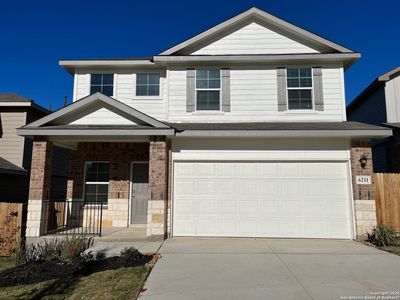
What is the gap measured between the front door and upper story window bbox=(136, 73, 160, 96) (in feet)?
Answer: 9.36

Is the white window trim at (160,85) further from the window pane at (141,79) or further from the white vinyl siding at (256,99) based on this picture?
the white vinyl siding at (256,99)

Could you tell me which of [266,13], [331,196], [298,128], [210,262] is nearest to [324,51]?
[266,13]

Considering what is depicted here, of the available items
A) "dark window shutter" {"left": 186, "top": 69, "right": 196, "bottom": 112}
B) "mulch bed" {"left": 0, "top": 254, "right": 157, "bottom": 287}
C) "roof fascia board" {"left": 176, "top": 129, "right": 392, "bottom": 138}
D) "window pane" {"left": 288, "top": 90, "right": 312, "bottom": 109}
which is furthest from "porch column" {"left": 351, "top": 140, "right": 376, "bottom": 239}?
"mulch bed" {"left": 0, "top": 254, "right": 157, "bottom": 287}

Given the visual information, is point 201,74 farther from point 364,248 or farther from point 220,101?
point 364,248

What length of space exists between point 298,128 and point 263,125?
119 cm

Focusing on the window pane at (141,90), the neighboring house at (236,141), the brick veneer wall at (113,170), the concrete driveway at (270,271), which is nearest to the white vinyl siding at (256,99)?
the neighboring house at (236,141)

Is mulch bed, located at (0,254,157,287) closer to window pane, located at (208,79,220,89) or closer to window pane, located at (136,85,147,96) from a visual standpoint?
window pane, located at (208,79,220,89)

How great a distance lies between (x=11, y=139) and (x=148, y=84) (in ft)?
23.3

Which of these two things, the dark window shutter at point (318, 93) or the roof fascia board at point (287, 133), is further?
the dark window shutter at point (318, 93)

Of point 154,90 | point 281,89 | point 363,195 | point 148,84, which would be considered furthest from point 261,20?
point 363,195

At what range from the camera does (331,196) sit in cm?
989

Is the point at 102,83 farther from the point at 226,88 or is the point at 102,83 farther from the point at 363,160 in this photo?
the point at 363,160

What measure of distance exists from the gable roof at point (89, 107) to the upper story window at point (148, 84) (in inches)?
107

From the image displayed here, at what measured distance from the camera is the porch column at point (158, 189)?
9453mm
